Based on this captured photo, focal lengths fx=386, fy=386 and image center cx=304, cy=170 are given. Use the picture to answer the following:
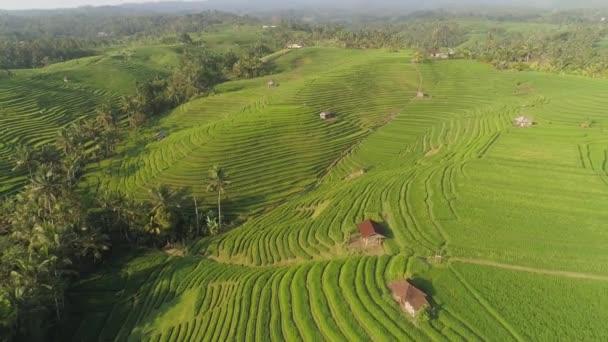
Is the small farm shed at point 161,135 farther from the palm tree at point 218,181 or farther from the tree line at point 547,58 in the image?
the tree line at point 547,58

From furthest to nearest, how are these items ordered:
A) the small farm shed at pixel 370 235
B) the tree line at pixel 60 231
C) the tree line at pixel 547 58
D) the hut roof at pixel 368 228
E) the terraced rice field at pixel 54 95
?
1. the tree line at pixel 547 58
2. the terraced rice field at pixel 54 95
3. the hut roof at pixel 368 228
4. the small farm shed at pixel 370 235
5. the tree line at pixel 60 231

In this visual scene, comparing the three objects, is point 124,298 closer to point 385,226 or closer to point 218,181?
point 218,181

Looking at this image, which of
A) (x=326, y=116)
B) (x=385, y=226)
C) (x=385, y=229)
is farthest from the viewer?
(x=326, y=116)

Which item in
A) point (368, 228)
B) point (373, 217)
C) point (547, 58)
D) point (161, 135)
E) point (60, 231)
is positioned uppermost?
point (547, 58)

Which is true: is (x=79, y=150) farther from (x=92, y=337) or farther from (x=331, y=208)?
(x=331, y=208)

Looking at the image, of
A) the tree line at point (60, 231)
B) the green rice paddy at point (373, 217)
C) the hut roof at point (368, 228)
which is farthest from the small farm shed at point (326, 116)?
the hut roof at point (368, 228)

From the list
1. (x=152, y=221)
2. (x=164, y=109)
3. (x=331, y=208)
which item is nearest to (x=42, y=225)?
(x=152, y=221)

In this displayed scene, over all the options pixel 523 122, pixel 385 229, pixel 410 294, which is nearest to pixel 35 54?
pixel 385 229

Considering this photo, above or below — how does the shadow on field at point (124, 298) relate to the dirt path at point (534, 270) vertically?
below
